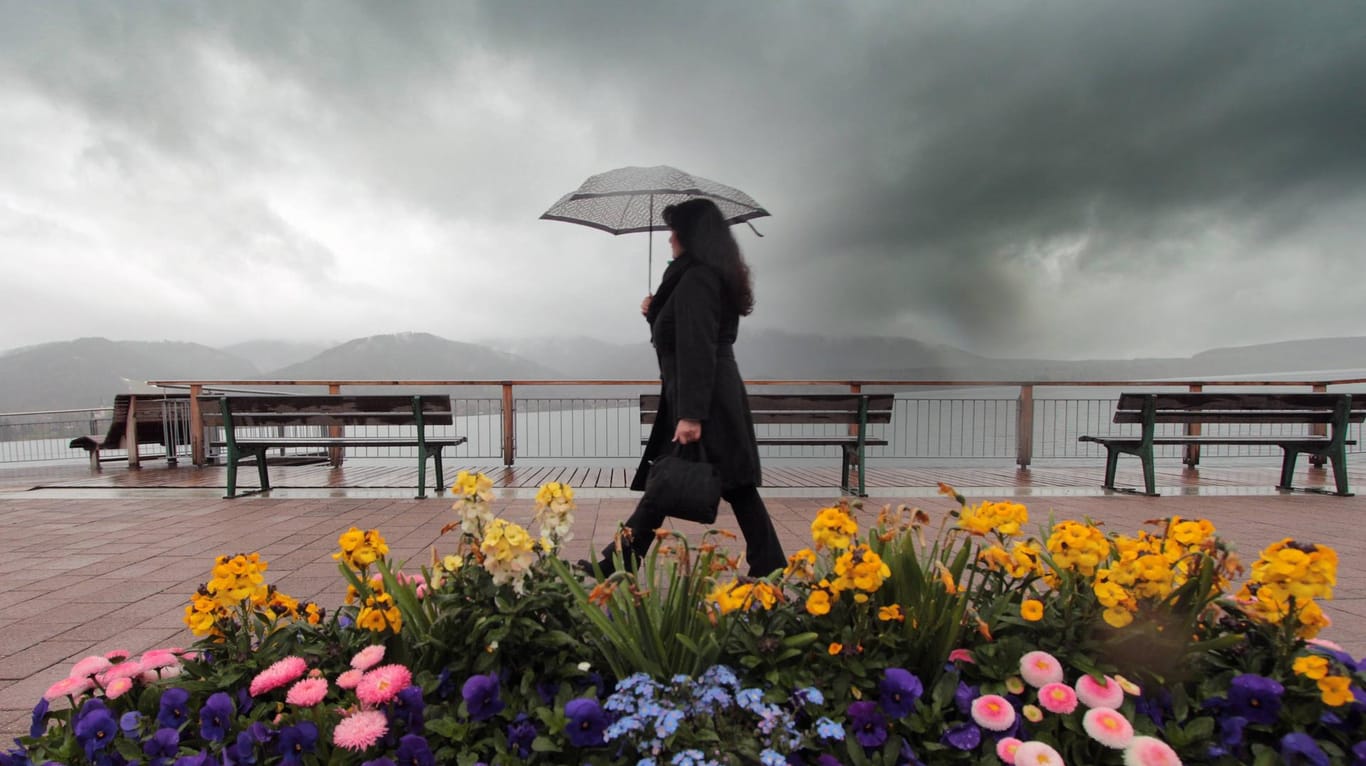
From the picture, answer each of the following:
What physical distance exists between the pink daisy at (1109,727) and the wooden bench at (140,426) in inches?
398

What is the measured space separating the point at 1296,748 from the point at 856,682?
84cm

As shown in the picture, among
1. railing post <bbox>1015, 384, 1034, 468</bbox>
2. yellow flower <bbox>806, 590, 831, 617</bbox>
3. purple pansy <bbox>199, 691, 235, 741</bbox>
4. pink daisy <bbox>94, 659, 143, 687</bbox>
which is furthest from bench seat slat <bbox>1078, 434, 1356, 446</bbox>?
pink daisy <bbox>94, 659, 143, 687</bbox>

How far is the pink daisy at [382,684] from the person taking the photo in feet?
4.20

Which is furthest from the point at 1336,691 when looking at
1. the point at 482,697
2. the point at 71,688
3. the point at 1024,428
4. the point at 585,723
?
the point at 1024,428

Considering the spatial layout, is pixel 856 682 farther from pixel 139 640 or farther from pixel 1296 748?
pixel 139 640

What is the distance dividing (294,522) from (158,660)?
128 inches

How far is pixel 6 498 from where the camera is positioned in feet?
18.1

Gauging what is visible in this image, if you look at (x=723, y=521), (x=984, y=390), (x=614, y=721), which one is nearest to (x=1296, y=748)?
(x=614, y=721)

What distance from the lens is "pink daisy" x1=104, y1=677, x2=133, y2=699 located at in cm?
138

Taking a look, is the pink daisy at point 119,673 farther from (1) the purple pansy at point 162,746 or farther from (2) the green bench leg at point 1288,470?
(2) the green bench leg at point 1288,470

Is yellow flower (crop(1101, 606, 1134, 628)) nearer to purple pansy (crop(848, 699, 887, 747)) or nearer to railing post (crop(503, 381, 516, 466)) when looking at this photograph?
purple pansy (crop(848, 699, 887, 747))

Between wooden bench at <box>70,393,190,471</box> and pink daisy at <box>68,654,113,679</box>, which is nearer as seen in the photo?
pink daisy at <box>68,654,113,679</box>

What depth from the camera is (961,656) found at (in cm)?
144

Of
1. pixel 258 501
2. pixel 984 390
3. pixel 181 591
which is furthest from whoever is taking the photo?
pixel 984 390
